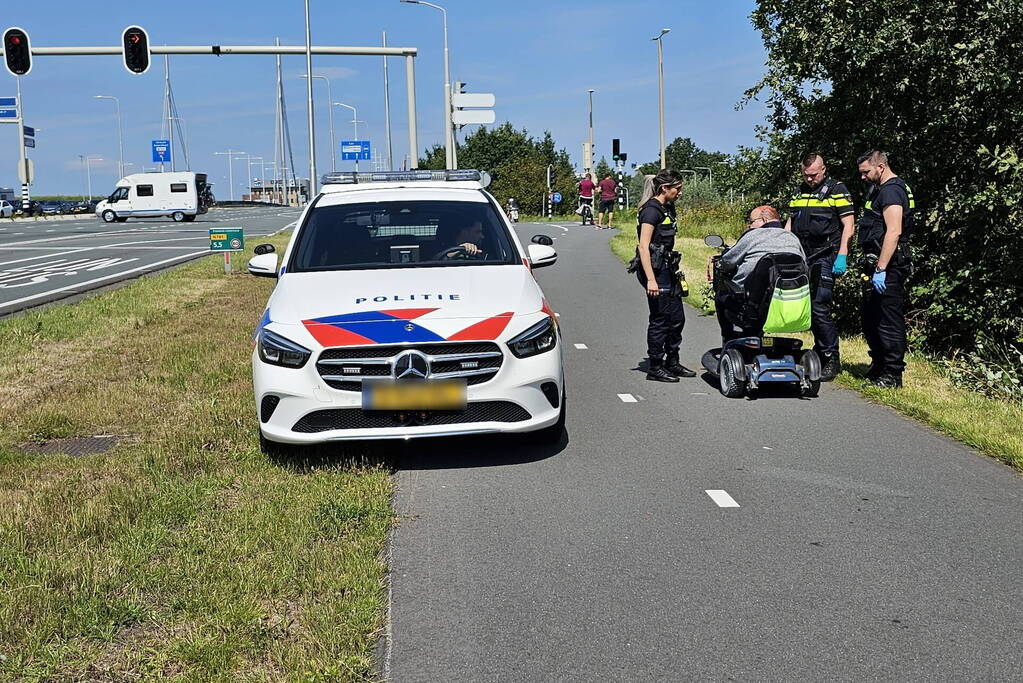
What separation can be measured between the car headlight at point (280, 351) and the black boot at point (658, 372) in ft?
13.2

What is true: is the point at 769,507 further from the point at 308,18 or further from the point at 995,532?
the point at 308,18

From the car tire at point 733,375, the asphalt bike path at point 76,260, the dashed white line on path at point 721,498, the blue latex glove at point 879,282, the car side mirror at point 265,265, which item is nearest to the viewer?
the dashed white line on path at point 721,498

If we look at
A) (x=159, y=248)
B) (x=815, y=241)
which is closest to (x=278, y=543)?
(x=815, y=241)

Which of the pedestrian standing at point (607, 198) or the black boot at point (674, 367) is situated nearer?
the black boot at point (674, 367)

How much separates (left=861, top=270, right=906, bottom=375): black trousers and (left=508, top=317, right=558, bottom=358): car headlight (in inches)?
134

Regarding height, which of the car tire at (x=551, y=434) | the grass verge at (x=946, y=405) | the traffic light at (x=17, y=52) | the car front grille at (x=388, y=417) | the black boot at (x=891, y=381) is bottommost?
the grass verge at (x=946, y=405)

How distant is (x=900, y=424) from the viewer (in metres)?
7.45

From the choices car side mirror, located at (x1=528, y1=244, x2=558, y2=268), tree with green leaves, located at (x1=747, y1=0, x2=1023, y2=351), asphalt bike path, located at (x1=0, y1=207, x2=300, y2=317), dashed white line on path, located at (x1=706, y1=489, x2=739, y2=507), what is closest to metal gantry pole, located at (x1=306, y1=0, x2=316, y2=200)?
asphalt bike path, located at (x1=0, y1=207, x2=300, y2=317)

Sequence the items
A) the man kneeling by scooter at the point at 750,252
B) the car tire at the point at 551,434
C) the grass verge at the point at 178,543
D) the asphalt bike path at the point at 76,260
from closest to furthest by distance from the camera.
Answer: the grass verge at the point at 178,543, the car tire at the point at 551,434, the man kneeling by scooter at the point at 750,252, the asphalt bike path at the point at 76,260

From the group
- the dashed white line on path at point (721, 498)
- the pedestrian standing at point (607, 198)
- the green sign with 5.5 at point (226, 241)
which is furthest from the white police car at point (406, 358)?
the pedestrian standing at point (607, 198)

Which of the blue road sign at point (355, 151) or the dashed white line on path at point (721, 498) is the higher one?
the blue road sign at point (355, 151)

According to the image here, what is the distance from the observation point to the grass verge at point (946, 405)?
668 cm

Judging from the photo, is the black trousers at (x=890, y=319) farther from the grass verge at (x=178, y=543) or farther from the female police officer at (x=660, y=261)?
the grass verge at (x=178, y=543)

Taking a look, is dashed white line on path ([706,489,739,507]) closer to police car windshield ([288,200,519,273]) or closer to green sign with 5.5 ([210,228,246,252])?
police car windshield ([288,200,519,273])
